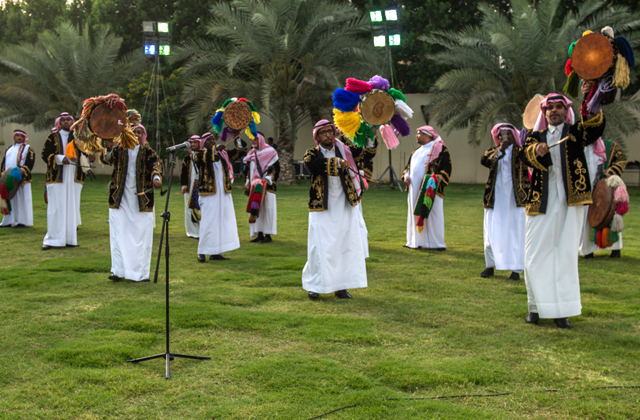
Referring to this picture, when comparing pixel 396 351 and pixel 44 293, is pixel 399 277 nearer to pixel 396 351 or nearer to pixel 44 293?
pixel 396 351

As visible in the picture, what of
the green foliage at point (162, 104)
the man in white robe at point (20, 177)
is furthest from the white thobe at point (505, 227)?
the green foliage at point (162, 104)

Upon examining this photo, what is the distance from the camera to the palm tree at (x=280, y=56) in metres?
20.4

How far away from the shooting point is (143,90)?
23.8 meters

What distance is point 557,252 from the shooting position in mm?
5105

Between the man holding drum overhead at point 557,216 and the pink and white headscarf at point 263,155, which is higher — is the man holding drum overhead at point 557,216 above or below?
below

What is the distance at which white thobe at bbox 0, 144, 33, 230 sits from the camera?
11633 mm

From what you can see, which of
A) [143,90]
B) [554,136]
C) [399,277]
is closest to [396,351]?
[554,136]

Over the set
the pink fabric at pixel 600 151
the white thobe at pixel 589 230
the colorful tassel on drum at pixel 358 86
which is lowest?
the white thobe at pixel 589 230

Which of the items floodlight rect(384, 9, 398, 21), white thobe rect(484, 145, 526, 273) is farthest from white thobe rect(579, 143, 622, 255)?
floodlight rect(384, 9, 398, 21)

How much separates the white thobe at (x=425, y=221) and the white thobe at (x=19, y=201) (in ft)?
23.7

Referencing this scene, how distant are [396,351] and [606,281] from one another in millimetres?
3732

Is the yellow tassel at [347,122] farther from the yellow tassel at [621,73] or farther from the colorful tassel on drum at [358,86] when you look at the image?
the yellow tassel at [621,73]

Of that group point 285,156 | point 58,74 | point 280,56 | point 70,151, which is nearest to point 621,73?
point 70,151

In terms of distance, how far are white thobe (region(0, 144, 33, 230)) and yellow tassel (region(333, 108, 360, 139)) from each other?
780 centimetres
